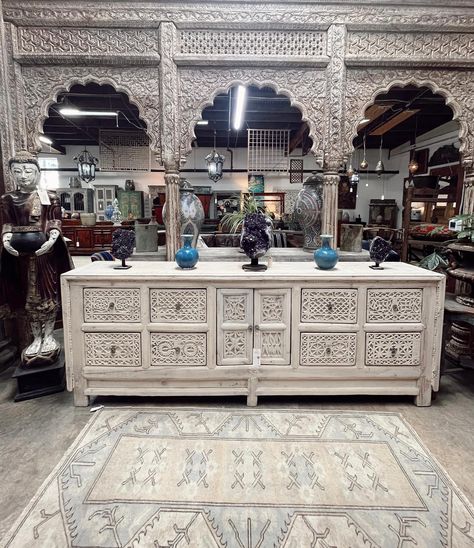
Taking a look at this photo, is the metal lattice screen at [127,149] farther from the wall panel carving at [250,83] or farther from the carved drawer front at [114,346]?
the carved drawer front at [114,346]

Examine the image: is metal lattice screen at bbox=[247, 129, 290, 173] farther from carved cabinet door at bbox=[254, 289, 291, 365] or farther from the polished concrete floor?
the polished concrete floor

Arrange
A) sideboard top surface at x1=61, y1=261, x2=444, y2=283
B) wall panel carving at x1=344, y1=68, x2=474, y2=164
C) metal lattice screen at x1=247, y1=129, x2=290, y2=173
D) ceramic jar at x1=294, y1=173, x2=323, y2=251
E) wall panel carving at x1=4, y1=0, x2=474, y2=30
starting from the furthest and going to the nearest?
metal lattice screen at x1=247, y1=129, x2=290, y2=173
ceramic jar at x1=294, y1=173, x2=323, y2=251
wall panel carving at x1=344, y1=68, x2=474, y2=164
wall panel carving at x1=4, y1=0, x2=474, y2=30
sideboard top surface at x1=61, y1=261, x2=444, y2=283

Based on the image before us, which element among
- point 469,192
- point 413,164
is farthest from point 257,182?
point 469,192

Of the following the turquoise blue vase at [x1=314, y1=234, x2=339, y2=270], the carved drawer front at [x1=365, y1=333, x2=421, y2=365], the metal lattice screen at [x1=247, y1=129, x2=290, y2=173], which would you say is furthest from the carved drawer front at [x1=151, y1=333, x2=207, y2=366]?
the metal lattice screen at [x1=247, y1=129, x2=290, y2=173]

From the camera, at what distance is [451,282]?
11.8 ft

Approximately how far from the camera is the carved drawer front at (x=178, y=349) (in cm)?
221

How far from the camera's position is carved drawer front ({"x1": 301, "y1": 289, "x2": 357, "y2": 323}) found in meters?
2.19

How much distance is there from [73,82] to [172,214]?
122 centimetres

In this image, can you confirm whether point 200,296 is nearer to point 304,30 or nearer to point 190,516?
point 190,516

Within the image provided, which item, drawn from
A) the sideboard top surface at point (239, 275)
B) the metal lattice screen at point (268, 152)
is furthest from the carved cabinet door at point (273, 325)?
the metal lattice screen at point (268, 152)

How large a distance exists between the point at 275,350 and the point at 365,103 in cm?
198

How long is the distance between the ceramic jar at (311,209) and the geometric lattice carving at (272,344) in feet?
3.38

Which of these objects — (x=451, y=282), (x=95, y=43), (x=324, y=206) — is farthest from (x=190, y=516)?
(x=451, y=282)

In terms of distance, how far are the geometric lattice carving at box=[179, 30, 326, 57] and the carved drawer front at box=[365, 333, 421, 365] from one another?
210 cm
